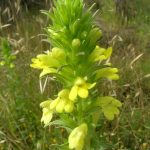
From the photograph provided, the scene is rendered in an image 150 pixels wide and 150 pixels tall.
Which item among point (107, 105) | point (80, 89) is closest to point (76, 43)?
point (80, 89)

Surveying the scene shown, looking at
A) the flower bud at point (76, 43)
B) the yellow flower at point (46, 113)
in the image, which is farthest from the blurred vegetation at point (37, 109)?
the flower bud at point (76, 43)

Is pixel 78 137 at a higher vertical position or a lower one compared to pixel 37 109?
→ higher

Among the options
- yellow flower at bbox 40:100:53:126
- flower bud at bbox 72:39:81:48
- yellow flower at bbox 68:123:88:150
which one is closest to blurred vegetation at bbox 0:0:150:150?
yellow flower at bbox 40:100:53:126

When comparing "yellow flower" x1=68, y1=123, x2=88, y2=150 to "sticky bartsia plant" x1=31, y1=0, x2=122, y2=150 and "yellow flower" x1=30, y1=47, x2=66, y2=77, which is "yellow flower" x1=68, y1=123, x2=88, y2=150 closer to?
"sticky bartsia plant" x1=31, y1=0, x2=122, y2=150

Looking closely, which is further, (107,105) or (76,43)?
(107,105)

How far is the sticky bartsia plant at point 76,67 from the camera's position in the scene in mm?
2082

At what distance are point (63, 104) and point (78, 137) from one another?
189 mm

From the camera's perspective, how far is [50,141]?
12.5 feet

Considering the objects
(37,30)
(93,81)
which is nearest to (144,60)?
(37,30)

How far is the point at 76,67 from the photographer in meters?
2.17

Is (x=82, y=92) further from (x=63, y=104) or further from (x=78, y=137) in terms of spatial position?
(x=78, y=137)

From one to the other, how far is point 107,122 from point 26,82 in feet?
3.84

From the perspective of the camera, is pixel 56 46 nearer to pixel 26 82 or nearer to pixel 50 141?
pixel 50 141

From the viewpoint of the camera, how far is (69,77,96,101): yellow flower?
2.01 m
